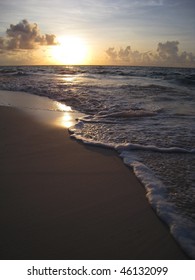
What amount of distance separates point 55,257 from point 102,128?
431 centimetres

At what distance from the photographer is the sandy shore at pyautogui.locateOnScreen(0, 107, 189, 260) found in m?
2.37

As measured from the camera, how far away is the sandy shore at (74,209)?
2.37m

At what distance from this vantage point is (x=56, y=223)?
269 centimetres

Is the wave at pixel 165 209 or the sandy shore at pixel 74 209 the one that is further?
the wave at pixel 165 209

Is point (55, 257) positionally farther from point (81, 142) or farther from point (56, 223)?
point (81, 142)

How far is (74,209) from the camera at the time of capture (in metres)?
2.93

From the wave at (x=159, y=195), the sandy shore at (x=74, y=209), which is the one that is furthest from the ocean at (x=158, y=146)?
the sandy shore at (x=74, y=209)

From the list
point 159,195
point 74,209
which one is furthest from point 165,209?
point 74,209

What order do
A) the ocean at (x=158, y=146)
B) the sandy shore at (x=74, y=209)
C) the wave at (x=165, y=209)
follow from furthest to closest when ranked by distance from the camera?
the ocean at (x=158, y=146), the wave at (x=165, y=209), the sandy shore at (x=74, y=209)

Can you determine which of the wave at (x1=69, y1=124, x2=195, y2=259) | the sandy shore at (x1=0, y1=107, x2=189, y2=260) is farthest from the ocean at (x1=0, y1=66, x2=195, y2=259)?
the sandy shore at (x1=0, y1=107, x2=189, y2=260)

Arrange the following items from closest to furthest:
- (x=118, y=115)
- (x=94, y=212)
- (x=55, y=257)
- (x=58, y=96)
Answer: (x=55, y=257) < (x=94, y=212) < (x=118, y=115) < (x=58, y=96)

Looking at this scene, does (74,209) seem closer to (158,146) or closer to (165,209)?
(165,209)

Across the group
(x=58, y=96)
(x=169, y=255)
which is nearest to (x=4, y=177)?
(x=169, y=255)

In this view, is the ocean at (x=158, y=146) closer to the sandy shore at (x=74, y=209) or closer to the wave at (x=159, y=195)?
the wave at (x=159, y=195)
